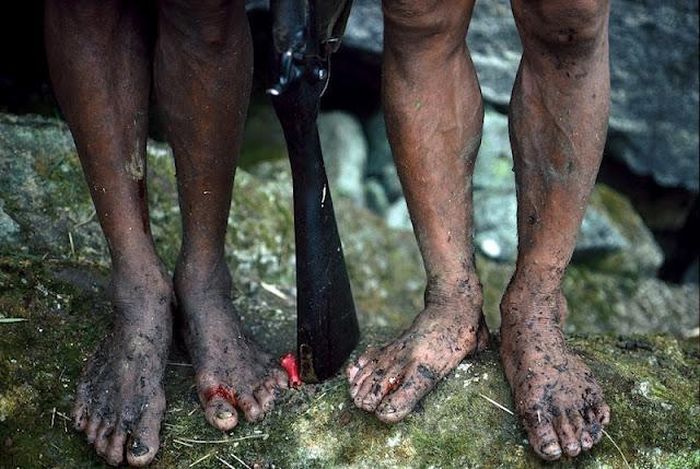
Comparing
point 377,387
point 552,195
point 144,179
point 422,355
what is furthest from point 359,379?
point 144,179

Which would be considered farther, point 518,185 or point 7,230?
point 7,230

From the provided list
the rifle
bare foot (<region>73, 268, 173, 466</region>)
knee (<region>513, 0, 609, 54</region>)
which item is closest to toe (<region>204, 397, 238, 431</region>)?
bare foot (<region>73, 268, 173, 466</region>)

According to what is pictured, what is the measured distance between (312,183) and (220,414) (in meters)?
0.59

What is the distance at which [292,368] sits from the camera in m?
2.53

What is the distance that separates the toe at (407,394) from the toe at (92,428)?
25.7 inches

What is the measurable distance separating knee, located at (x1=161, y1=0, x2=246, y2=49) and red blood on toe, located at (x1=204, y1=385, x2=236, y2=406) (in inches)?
32.3

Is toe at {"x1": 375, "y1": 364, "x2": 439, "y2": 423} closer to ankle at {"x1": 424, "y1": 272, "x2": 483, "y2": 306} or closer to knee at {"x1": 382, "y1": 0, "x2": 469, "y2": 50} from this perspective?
ankle at {"x1": 424, "y1": 272, "x2": 483, "y2": 306}

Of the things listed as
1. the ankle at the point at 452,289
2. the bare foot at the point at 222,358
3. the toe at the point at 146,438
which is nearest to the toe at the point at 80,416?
the toe at the point at 146,438

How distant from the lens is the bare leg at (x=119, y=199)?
2.31 meters

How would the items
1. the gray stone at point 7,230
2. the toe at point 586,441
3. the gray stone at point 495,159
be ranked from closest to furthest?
the toe at point 586,441
the gray stone at point 7,230
the gray stone at point 495,159

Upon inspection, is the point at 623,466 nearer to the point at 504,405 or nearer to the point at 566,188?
the point at 504,405

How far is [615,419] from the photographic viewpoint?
2.38 meters

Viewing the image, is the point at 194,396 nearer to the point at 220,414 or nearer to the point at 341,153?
the point at 220,414

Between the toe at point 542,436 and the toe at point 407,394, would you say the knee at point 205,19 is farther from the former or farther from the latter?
the toe at point 542,436
